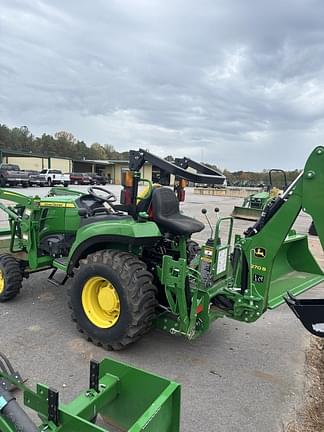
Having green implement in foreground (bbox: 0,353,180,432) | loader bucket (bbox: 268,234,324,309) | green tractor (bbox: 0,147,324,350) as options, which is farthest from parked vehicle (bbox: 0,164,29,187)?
green implement in foreground (bbox: 0,353,180,432)

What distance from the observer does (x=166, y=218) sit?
3809 mm

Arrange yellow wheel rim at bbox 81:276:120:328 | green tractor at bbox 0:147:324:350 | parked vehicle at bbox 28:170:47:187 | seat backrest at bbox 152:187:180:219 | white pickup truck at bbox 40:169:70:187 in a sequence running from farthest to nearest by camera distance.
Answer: white pickup truck at bbox 40:169:70:187
parked vehicle at bbox 28:170:47:187
seat backrest at bbox 152:187:180:219
yellow wheel rim at bbox 81:276:120:328
green tractor at bbox 0:147:324:350

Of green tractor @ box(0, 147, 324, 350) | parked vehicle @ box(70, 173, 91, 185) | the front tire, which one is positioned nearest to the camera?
green tractor @ box(0, 147, 324, 350)

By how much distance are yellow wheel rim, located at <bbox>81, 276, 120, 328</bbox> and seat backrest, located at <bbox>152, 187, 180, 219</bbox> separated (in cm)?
86

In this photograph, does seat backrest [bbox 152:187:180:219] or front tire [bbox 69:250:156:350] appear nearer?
front tire [bbox 69:250:156:350]

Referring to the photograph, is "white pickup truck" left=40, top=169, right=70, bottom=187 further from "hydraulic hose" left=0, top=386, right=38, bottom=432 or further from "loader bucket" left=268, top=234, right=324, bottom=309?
"hydraulic hose" left=0, top=386, right=38, bottom=432

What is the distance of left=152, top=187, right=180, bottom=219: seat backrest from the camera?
149 inches

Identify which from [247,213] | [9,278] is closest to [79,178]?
[247,213]

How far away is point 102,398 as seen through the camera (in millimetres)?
2256

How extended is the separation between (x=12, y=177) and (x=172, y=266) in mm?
26691

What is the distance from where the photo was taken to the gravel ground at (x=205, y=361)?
9.25 feet

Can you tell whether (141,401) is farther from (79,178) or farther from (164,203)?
(79,178)

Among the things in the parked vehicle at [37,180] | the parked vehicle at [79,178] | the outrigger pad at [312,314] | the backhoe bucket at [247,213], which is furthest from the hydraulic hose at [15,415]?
the parked vehicle at [79,178]

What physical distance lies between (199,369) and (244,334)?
0.98 m
